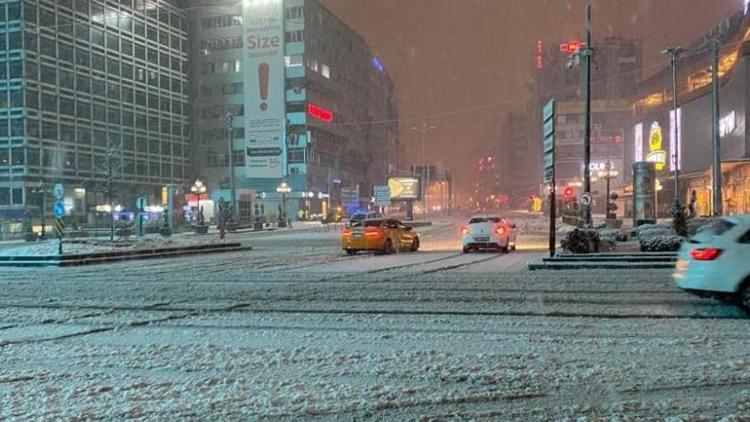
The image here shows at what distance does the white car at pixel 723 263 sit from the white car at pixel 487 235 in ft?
49.2

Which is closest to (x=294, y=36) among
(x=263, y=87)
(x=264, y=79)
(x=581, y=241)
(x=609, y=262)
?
(x=264, y=79)

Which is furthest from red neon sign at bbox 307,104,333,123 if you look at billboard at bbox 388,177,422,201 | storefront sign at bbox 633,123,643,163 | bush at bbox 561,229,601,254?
bush at bbox 561,229,601,254

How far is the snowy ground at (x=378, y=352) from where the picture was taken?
18.9ft

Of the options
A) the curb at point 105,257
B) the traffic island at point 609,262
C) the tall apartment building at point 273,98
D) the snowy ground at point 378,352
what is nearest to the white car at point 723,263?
the snowy ground at point 378,352

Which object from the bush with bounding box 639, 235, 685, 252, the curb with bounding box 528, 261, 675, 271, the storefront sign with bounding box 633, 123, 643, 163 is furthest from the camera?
the storefront sign with bounding box 633, 123, 643, 163

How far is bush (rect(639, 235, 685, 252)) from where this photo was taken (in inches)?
797

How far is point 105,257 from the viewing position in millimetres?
25562

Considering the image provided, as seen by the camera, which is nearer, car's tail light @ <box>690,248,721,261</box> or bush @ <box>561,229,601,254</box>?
car's tail light @ <box>690,248,721,261</box>

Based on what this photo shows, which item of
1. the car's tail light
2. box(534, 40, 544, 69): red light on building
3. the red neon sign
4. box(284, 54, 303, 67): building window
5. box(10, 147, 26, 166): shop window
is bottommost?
the car's tail light

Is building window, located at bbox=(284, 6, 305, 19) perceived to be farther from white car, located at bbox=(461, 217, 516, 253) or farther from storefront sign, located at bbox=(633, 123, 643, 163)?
white car, located at bbox=(461, 217, 516, 253)

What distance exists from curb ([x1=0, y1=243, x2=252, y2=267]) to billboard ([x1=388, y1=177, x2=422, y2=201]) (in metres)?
44.5

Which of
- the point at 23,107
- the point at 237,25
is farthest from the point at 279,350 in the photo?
the point at 237,25

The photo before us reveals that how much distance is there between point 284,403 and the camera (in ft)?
19.2

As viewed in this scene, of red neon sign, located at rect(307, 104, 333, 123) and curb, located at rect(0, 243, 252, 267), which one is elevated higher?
red neon sign, located at rect(307, 104, 333, 123)
